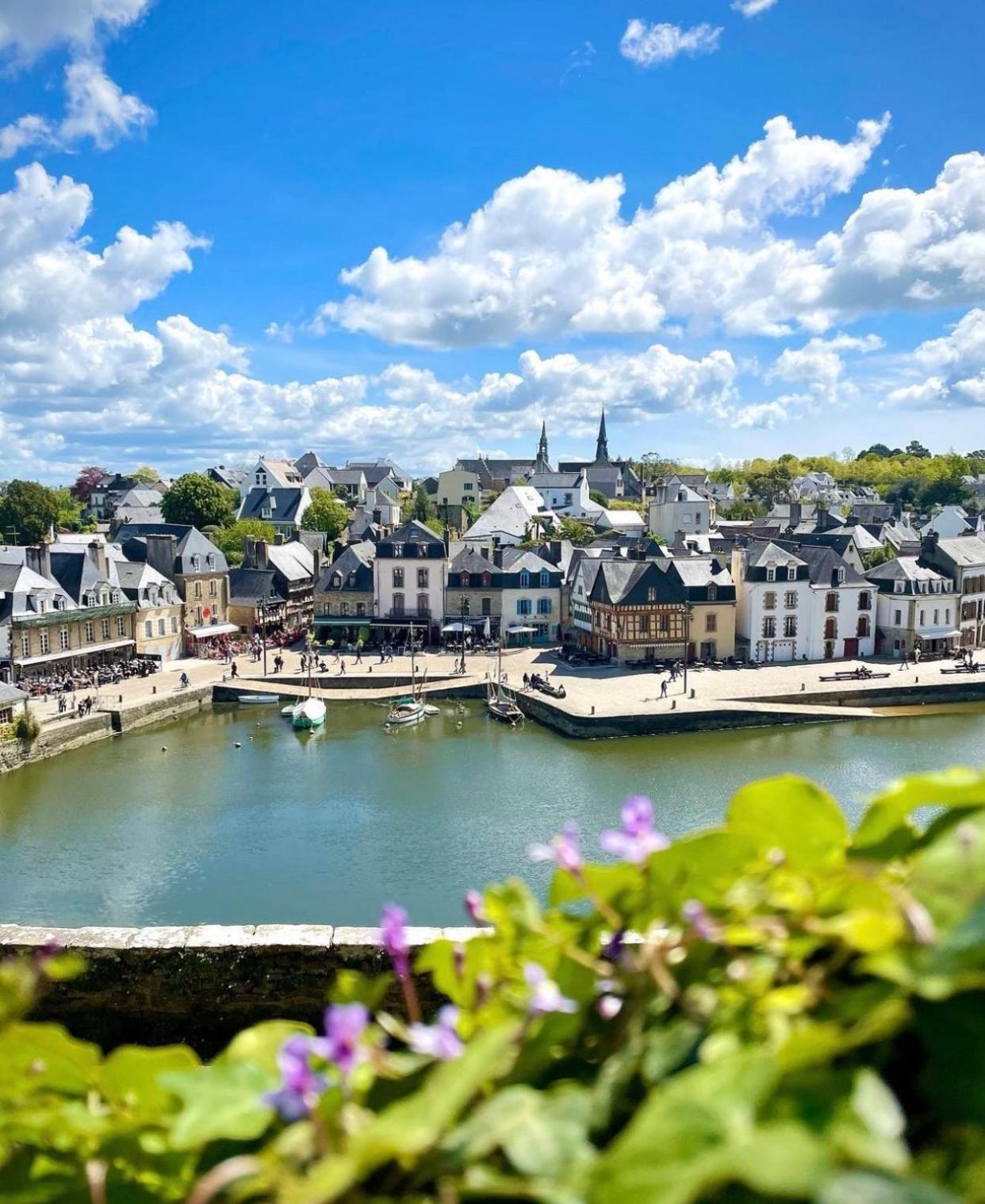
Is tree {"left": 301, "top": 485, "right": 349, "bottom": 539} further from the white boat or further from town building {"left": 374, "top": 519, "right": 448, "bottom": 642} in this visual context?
the white boat

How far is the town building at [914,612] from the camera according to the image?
4306 centimetres

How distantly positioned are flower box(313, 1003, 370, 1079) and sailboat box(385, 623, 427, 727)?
33573 millimetres

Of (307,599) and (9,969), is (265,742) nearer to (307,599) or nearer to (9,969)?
(307,599)

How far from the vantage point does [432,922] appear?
16.9m

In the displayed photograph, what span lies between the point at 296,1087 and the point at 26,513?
79.3m

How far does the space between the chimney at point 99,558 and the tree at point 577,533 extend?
33.5 meters

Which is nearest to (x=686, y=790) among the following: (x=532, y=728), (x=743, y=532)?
(x=532, y=728)

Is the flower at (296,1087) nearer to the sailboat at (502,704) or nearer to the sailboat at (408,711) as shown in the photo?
the sailboat at (502,704)

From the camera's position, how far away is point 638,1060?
4.57 feet

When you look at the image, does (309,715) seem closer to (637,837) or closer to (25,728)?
(25,728)

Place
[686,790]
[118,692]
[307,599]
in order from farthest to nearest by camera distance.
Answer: [307,599], [118,692], [686,790]

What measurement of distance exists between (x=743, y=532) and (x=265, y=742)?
5180 centimetres

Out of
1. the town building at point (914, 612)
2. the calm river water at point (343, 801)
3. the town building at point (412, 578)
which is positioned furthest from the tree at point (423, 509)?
the calm river water at point (343, 801)

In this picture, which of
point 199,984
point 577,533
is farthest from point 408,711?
point 577,533
